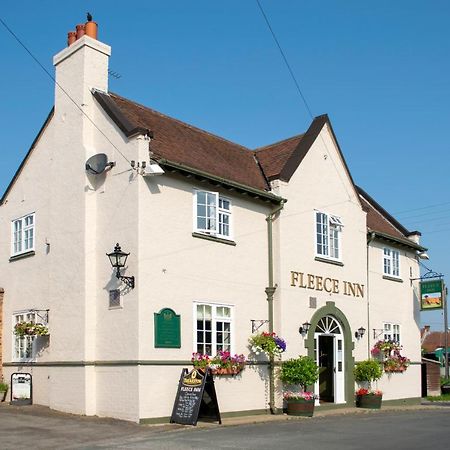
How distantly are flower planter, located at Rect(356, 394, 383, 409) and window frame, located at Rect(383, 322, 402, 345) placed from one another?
9.45 feet

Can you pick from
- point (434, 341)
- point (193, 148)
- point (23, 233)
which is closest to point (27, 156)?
point (23, 233)

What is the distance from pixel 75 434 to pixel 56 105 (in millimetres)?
9650

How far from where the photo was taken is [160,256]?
54.9ft

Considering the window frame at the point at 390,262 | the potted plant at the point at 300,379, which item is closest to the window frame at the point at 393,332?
the window frame at the point at 390,262

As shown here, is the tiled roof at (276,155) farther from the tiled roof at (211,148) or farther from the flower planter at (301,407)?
the flower planter at (301,407)

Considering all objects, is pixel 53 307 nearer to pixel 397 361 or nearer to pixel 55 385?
pixel 55 385

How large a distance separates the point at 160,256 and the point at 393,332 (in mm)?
12435

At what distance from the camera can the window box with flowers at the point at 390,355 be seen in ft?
79.4

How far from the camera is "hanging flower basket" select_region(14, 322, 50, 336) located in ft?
60.1

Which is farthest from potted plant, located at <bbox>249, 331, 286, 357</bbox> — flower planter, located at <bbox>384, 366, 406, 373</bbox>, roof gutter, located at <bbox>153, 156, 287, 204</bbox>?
flower planter, located at <bbox>384, 366, 406, 373</bbox>

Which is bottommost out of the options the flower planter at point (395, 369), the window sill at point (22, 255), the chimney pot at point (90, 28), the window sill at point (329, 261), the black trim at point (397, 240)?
the flower planter at point (395, 369)

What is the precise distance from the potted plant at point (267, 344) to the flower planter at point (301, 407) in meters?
1.48

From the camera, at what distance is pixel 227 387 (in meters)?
17.8

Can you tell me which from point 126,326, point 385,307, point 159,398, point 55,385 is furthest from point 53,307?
point 385,307
